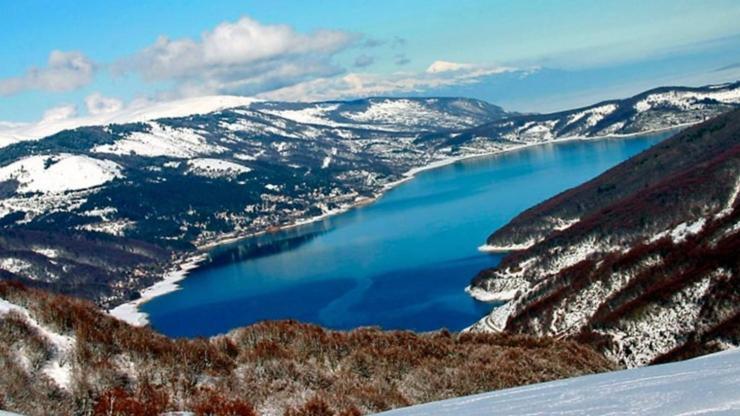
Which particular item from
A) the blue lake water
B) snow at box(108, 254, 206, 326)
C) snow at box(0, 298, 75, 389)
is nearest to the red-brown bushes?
snow at box(0, 298, 75, 389)

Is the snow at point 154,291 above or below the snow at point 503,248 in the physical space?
below

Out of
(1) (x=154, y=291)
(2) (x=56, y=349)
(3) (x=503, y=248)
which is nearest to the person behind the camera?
(2) (x=56, y=349)

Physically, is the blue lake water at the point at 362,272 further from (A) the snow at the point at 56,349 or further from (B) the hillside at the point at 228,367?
(A) the snow at the point at 56,349

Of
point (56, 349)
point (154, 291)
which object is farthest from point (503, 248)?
point (56, 349)

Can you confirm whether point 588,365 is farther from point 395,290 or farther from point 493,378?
point 395,290

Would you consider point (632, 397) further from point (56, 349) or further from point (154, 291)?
point (154, 291)

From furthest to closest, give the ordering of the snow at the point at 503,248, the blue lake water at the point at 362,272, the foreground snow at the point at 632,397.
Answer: the snow at the point at 503,248, the blue lake water at the point at 362,272, the foreground snow at the point at 632,397

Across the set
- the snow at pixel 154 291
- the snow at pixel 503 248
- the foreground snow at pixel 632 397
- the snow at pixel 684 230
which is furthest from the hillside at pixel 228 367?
the snow at pixel 503 248
